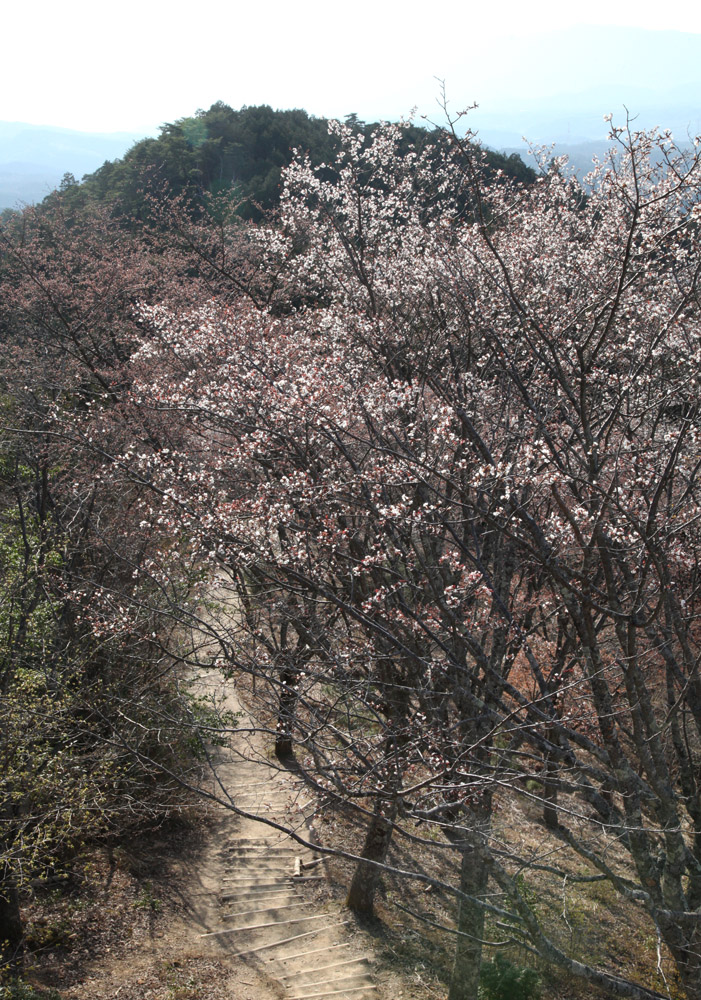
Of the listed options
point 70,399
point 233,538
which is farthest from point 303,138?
point 233,538

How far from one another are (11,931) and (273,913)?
3.83 m

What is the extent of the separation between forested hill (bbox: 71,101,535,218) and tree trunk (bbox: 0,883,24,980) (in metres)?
31.1

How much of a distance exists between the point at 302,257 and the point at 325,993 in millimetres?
17083

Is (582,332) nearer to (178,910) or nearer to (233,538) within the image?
(233,538)

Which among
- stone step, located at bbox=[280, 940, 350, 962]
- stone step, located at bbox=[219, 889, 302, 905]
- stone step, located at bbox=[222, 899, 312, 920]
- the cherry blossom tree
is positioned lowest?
stone step, located at bbox=[280, 940, 350, 962]

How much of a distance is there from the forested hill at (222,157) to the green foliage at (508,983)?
32.1 m

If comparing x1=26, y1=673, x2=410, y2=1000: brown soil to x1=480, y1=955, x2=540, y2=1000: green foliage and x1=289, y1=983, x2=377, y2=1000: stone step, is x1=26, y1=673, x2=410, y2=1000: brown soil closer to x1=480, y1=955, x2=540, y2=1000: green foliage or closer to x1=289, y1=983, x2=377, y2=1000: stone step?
x1=289, y1=983, x2=377, y2=1000: stone step

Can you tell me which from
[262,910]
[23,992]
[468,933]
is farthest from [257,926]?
[468,933]

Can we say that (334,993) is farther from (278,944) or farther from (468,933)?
(468,933)

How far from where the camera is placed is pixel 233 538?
8844 mm

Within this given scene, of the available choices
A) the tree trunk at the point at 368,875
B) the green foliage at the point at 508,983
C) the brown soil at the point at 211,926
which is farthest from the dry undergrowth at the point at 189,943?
Result: the green foliage at the point at 508,983

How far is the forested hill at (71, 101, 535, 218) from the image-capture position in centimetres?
3547

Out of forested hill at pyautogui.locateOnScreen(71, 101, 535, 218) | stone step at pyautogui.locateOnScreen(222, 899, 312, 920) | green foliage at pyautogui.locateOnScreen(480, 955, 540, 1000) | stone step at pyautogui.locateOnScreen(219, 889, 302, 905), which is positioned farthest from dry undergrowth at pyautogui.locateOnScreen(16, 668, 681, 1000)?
forested hill at pyautogui.locateOnScreen(71, 101, 535, 218)

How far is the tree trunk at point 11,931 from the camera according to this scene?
29.7ft
